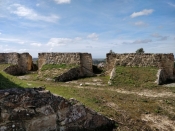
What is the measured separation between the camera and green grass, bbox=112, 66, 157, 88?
47.1 feet

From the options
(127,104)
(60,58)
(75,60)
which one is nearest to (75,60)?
(75,60)

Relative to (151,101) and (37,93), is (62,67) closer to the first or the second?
(151,101)

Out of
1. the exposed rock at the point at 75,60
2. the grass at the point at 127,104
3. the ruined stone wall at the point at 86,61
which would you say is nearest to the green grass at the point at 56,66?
the exposed rock at the point at 75,60

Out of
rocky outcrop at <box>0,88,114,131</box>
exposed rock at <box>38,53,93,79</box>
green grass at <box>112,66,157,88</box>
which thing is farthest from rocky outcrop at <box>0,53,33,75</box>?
rocky outcrop at <box>0,88,114,131</box>

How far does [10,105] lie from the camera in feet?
15.4

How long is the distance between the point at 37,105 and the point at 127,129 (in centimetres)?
329

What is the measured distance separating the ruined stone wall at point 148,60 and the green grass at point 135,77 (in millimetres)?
685

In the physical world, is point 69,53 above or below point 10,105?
above

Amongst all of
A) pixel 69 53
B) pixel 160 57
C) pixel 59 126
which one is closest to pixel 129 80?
pixel 160 57

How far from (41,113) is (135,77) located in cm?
1159

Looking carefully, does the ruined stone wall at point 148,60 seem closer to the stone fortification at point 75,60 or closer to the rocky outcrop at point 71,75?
the stone fortification at point 75,60

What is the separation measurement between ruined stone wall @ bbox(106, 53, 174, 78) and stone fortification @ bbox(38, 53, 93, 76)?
2947 millimetres

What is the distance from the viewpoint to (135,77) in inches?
607

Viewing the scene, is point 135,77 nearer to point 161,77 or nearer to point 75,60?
point 161,77
